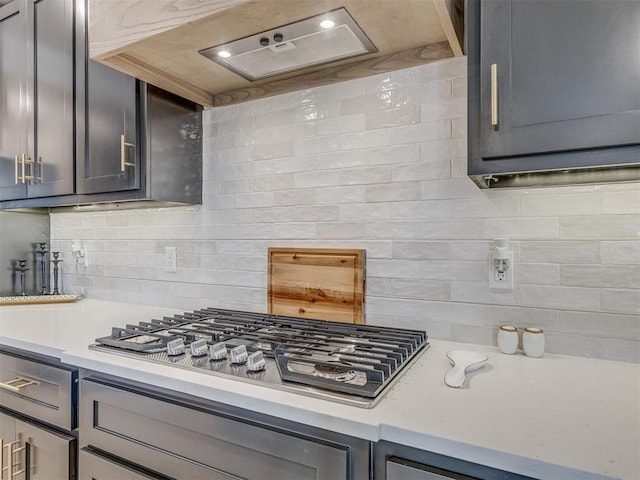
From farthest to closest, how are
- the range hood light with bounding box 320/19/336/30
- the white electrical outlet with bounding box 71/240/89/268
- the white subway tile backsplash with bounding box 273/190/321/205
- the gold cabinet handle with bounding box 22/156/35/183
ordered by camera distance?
the white electrical outlet with bounding box 71/240/89/268 < the gold cabinet handle with bounding box 22/156/35/183 < the white subway tile backsplash with bounding box 273/190/321/205 < the range hood light with bounding box 320/19/336/30

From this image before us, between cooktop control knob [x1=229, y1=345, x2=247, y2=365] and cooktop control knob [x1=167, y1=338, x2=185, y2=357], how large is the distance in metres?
0.16

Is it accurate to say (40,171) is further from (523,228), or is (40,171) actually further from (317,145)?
(523,228)

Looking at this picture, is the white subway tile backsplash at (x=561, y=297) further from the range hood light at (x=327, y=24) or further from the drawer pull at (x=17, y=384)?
the drawer pull at (x=17, y=384)

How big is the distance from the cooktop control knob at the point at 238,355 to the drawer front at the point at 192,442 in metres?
0.13

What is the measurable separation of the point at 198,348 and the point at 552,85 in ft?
3.44

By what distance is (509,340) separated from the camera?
111cm

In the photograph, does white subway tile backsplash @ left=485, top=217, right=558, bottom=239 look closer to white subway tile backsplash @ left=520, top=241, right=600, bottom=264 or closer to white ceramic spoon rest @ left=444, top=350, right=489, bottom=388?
white subway tile backsplash @ left=520, top=241, right=600, bottom=264

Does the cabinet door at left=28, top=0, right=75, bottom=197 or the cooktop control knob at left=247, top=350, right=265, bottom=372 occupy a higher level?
the cabinet door at left=28, top=0, right=75, bottom=197

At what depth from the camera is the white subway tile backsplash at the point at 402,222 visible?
1.06 metres

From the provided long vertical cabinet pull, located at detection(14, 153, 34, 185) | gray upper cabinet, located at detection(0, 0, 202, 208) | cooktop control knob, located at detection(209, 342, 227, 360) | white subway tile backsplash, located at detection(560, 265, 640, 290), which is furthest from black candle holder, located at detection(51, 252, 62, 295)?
white subway tile backsplash, located at detection(560, 265, 640, 290)

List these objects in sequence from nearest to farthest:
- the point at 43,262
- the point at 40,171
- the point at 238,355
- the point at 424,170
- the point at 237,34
→ the point at 238,355, the point at 237,34, the point at 424,170, the point at 40,171, the point at 43,262

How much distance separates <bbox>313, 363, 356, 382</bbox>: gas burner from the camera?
832 millimetres

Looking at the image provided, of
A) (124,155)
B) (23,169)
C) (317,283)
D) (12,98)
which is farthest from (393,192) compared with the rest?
(12,98)

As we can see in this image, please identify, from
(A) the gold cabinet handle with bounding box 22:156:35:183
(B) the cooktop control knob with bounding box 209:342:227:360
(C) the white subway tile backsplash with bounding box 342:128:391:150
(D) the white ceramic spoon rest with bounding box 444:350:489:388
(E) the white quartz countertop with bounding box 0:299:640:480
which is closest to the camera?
(E) the white quartz countertop with bounding box 0:299:640:480
